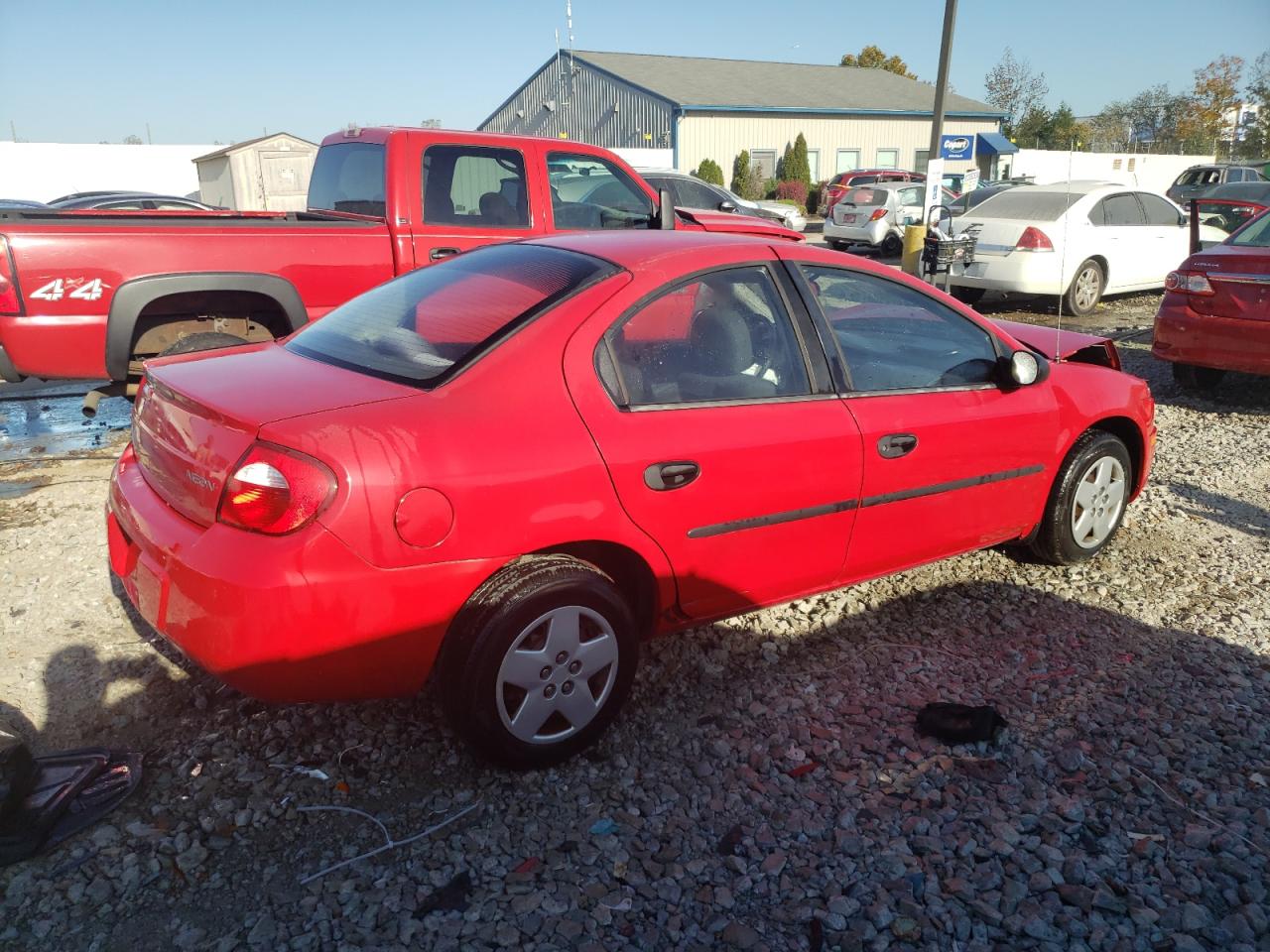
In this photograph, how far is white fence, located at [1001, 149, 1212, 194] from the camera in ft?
108

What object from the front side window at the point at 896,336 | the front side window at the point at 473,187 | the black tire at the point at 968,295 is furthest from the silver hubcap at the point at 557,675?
the black tire at the point at 968,295

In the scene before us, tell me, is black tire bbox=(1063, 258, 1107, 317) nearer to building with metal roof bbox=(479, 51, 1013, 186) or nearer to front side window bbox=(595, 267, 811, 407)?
front side window bbox=(595, 267, 811, 407)

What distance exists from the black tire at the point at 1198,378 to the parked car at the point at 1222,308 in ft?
0.14

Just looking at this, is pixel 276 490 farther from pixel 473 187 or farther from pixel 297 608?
pixel 473 187

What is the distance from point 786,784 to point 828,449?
3.66 feet

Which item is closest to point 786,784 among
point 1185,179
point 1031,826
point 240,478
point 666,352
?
point 1031,826

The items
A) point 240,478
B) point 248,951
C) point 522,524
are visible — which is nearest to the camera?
point 248,951

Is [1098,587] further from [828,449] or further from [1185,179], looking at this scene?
[1185,179]

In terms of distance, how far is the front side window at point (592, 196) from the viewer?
675 centimetres

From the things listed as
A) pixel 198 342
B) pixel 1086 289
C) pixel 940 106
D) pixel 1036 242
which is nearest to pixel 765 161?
pixel 940 106

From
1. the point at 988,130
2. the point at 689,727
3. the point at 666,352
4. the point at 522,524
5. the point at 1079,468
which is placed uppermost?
the point at 988,130

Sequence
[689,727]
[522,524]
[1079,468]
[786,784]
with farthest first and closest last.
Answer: [1079,468] → [689,727] → [786,784] → [522,524]

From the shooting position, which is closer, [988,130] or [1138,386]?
[1138,386]

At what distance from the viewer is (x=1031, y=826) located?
276 centimetres
